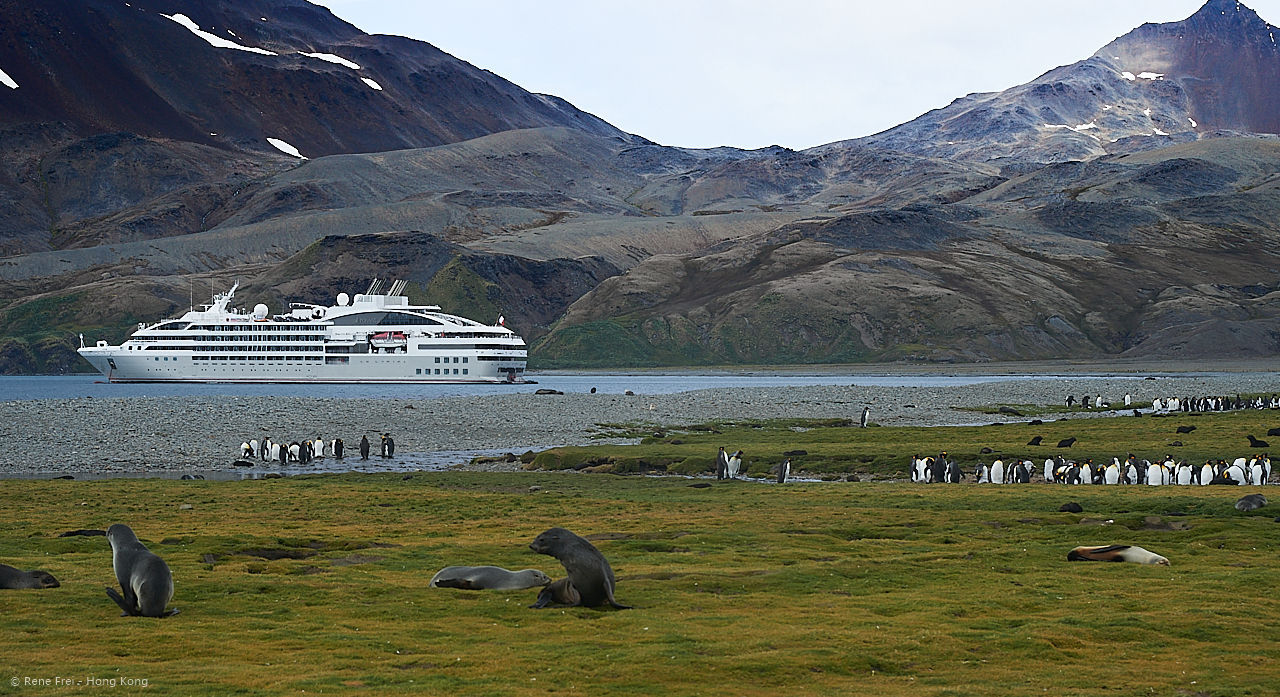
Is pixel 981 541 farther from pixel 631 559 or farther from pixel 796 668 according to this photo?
pixel 796 668

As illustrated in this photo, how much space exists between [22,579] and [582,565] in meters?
7.41

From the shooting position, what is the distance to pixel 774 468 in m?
39.5

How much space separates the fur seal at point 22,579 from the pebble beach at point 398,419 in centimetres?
2767

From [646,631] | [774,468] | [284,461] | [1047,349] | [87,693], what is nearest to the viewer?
[87,693]

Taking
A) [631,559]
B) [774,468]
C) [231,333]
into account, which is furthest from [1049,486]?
[231,333]

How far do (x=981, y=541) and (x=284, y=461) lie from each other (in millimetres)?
31884

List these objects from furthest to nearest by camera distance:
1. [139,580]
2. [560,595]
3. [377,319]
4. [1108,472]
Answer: [377,319] → [1108,472] → [560,595] → [139,580]

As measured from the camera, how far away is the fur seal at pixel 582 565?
14023 millimetres

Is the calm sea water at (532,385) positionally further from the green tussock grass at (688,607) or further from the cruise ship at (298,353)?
the green tussock grass at (688,607)

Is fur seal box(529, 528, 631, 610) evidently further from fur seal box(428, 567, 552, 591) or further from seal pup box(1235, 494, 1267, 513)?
seal pup box(1235, 494, 1267, 513)

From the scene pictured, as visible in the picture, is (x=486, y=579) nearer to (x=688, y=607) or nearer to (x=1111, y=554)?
(x=688, y=607)

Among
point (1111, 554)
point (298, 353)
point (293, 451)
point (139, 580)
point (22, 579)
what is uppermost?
point (298, 353)

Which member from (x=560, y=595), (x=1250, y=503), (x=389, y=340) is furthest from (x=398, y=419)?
(x=389, y=340)

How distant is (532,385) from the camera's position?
135 meters
